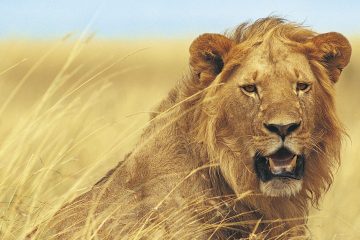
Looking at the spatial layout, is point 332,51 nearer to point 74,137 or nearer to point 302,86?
point 302,86

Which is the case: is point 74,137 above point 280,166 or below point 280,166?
above

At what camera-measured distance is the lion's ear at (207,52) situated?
226 inches

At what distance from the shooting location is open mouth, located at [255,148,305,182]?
545 centimetres

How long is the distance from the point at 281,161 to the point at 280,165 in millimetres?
22

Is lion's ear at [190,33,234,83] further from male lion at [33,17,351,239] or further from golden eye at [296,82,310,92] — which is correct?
golden eye at [296,82,310,92]

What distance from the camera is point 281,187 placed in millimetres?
5512

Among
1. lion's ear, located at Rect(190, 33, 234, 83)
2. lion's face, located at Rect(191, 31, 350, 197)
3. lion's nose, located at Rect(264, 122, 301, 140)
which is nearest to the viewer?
lion's nose, located at Rect(264, 122, 301, 140)

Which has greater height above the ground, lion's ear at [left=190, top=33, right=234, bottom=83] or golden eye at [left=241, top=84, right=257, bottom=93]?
lion's ear at [left=190, top=33, right=234, bottom=83]

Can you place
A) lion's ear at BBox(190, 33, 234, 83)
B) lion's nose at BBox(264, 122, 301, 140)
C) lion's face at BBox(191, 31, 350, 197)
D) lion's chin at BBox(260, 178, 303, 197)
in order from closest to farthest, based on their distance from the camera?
lion's nose at BBox(264, 122, 301, 140), lion's face at BBox(191, 31, 350, 197), lion's chin at BBox(260, 178, 303, 197), lion's ear at BBox(190, 33, 234, 83)

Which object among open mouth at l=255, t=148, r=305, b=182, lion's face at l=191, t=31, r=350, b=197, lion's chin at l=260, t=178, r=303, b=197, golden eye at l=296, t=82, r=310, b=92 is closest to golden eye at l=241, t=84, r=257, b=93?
lion's face at l=191, t=31, r=350, b=197

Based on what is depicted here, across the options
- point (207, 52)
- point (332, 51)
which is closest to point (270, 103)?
point (207, 52)

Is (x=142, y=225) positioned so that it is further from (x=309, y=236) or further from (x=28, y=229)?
(x=309, y=236)

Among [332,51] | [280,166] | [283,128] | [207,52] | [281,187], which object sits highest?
[207,52]

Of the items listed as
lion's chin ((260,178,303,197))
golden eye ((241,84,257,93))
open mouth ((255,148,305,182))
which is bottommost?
lion's chin ((260,178,303,197))
